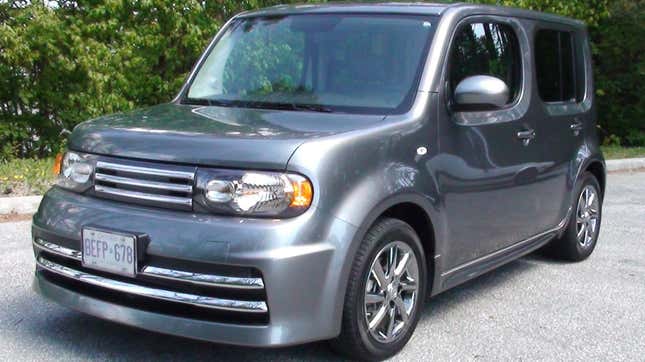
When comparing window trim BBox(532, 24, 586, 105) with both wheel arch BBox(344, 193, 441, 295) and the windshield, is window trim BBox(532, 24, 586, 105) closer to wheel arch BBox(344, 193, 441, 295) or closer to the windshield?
the windshield

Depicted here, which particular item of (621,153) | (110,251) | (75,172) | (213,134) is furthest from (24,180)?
(621,153)

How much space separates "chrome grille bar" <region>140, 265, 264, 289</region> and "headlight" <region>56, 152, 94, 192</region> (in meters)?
0.66

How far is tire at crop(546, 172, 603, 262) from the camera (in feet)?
19.1

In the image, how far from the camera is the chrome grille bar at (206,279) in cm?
326

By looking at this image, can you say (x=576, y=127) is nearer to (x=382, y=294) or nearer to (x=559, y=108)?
(x=559, y=108)

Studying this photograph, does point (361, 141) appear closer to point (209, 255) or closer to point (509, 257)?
point (209, 255)

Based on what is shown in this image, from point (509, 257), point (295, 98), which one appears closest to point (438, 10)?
point (295, 98)

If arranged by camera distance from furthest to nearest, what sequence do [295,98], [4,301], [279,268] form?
[4,301], [295,98], [279,268]

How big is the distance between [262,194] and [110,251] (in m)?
0.72

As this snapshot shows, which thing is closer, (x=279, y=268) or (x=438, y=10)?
(x=279, y=268)

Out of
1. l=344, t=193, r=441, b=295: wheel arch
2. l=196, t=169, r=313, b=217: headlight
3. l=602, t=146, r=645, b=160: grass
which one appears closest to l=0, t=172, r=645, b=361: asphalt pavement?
l=344, t=193, r=441, b=295: wheel arch

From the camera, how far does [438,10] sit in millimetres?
4414

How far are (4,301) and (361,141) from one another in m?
2.44

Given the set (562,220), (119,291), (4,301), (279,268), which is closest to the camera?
(279,268)
